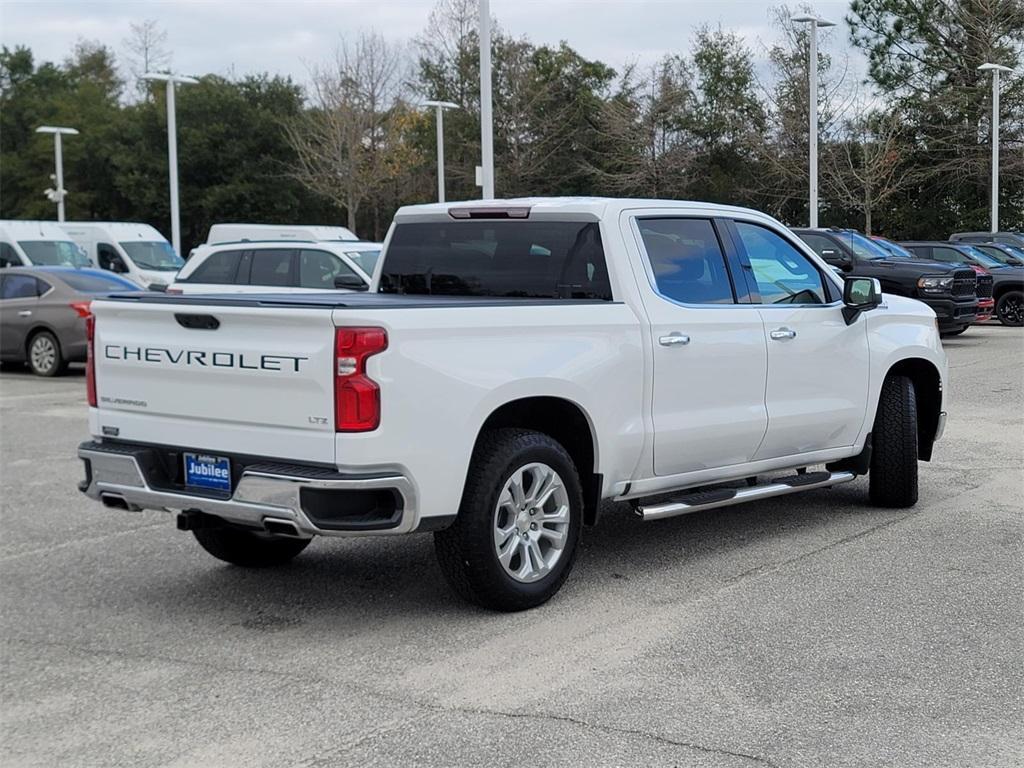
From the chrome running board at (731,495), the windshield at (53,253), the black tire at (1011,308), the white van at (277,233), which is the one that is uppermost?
the white van at (277,233)

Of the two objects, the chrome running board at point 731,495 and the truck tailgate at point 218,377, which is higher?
the truck tailgate at point 218,377

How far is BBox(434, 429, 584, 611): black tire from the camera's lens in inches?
220

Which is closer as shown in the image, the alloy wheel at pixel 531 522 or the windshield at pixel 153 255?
the alloy wheel at pixel 531 522

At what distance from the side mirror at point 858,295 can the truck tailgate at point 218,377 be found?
3.65 metres

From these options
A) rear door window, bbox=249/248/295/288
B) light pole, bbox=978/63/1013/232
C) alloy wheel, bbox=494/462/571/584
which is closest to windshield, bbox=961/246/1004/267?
light pole, bbox=978/63/1013/232

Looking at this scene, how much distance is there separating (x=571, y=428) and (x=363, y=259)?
11.5 m

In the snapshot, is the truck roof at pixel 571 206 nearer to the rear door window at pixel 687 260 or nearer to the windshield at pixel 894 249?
the rear door window at pixel 687 260

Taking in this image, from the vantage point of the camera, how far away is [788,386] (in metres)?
7.28

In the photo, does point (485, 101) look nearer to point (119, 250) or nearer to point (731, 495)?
point (119, 250)

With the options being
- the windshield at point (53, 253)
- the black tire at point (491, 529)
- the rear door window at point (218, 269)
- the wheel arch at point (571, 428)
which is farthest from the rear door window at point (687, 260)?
the windshield at point (53, 253)

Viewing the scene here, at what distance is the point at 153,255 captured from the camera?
108ft

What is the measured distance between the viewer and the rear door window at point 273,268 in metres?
17.4

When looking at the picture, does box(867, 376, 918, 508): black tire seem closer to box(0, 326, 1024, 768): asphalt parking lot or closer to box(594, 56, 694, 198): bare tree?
box(0, 326, 1024, 768): asphalt parking lot

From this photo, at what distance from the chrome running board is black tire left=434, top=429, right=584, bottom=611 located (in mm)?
629
